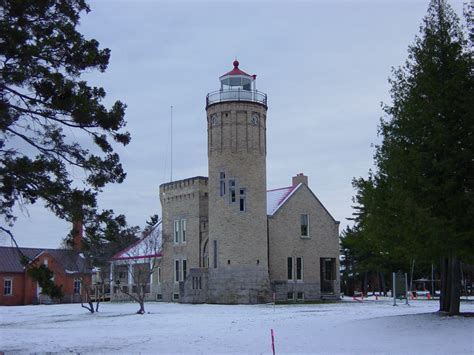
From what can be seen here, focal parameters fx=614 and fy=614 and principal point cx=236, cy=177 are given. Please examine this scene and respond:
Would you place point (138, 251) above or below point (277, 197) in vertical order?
below

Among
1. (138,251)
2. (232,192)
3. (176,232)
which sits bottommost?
(138,251)

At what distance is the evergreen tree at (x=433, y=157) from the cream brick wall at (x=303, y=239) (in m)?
24.5

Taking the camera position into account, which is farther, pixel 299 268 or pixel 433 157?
pixel 299 268

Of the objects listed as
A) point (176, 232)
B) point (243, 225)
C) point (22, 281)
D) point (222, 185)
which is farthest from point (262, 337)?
point (22, 281)

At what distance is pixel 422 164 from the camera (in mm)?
22453

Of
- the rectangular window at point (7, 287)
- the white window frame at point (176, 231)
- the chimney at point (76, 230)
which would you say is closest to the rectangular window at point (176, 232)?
the white window frame at point (176, 231)

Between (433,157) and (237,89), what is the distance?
26695 mm

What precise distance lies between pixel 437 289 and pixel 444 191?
2455 inches

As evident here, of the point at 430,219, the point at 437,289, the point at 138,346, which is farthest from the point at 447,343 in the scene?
the point at 437,289

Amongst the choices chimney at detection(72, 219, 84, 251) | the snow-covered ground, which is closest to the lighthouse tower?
the snow-covered ground

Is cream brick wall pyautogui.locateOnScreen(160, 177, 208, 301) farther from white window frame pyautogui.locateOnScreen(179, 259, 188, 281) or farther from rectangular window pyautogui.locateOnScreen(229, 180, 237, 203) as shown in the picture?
rectangular window pyautogui.locateOnScreen(229, 180, 237, 203)

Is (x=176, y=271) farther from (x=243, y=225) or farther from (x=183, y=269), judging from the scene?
(x=243, y=225)

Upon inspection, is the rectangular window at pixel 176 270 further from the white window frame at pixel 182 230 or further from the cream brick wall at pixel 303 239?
the cream brick wall at pixel 303 239

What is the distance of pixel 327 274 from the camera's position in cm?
5759
